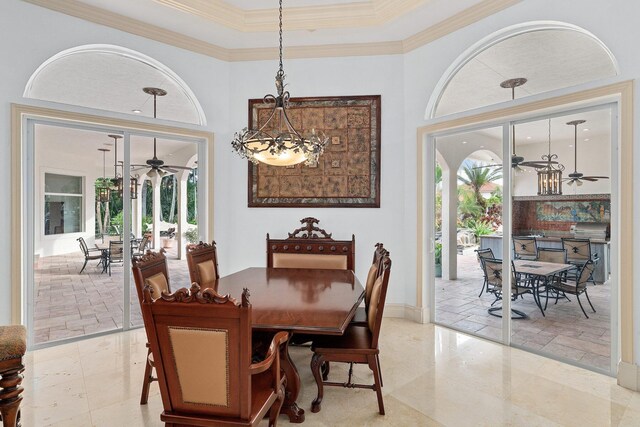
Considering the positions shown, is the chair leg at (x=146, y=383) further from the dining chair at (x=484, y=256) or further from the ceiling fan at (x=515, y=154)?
the ceiling fan at (x=515, y=154)

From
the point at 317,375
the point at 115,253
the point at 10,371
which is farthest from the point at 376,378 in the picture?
the point at 115,253

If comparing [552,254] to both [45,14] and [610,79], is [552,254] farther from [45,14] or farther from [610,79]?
[45,14]

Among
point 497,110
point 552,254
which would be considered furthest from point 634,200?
point 497,110

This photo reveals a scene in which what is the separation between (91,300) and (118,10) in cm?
317

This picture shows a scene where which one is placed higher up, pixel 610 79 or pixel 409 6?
pixel 409 6

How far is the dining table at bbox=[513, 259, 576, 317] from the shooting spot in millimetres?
3295

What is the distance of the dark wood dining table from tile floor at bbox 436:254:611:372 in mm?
1577

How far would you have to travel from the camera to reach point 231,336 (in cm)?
138

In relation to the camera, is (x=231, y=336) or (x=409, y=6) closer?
(x=231, y=336)

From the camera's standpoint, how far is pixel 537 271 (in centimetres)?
334

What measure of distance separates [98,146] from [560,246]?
4994mm

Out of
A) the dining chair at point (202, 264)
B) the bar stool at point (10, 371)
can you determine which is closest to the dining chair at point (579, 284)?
the dining chair at point (202, 264)

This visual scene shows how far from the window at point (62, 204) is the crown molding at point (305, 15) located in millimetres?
2230

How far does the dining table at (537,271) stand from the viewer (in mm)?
3295
